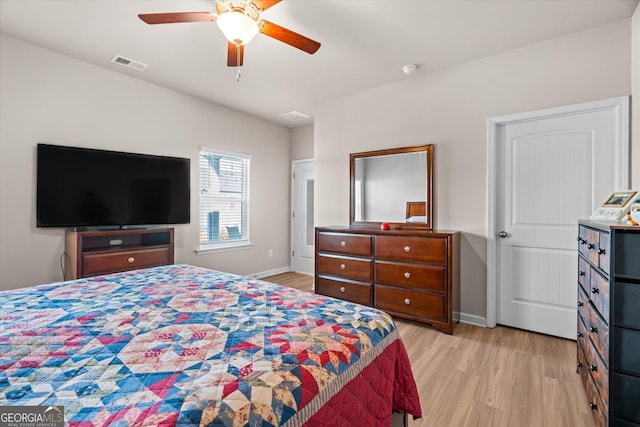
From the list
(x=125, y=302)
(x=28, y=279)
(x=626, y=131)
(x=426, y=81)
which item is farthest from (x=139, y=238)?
(x=626, y=131)

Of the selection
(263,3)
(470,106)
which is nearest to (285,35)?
(263,3)

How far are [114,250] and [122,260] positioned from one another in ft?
0.43

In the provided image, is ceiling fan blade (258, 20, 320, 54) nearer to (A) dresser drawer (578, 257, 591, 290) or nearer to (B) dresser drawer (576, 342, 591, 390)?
(A) dresser drawer (578, 257, 591, 290)

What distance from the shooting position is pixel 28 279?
291 centimetres

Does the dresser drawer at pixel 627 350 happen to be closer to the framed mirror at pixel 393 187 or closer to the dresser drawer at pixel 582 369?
the dresser drawer at pixel 582 369

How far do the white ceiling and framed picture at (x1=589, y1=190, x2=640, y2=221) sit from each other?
4.89 ft

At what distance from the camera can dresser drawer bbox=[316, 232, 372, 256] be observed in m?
3.34

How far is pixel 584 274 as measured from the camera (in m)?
1.95

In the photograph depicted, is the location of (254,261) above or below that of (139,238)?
below

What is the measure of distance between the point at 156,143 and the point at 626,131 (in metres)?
4.68

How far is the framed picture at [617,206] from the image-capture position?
176 cm

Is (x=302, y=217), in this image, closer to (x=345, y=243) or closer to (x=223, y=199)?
(x=223, y=199)

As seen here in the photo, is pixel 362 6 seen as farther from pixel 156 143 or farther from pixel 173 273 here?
pixel 156 143

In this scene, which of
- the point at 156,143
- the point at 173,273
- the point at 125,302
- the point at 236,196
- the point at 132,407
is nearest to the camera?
the point at 132,407
